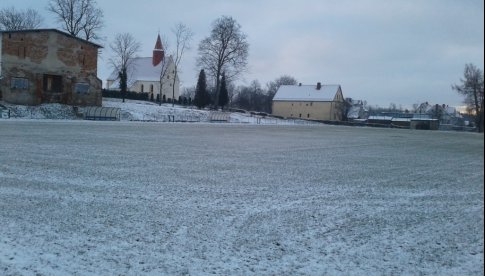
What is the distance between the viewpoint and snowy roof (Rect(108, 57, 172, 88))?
82.9 meters

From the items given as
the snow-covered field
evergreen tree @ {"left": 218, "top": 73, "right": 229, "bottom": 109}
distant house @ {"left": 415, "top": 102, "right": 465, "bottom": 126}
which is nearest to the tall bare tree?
the snow-covered field

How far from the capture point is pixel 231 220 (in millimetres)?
5895

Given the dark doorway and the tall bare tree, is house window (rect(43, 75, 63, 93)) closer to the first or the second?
the dark doorway

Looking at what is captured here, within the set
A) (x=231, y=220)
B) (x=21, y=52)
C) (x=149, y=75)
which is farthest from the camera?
(x=149, y=75)

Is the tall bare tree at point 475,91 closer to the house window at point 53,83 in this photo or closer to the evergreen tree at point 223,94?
the house window at point 53,83

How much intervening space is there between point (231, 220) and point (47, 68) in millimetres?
38272

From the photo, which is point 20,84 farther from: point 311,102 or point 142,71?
point 311,102

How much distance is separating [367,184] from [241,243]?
494 centimetres

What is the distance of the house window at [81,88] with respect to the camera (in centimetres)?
4112

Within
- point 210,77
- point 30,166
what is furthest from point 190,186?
point 210,77

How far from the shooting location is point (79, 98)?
136 ft

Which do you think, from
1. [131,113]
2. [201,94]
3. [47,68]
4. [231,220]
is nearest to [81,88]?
[47,68]

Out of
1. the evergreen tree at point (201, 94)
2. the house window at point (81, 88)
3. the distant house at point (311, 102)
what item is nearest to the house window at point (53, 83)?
the house window at point (81, 88)

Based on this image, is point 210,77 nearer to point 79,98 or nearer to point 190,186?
point 79,98
